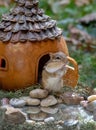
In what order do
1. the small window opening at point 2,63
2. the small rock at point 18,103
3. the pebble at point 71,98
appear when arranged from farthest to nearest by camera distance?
the small window opening at point 2,63 < the pebble at point 71,98 < the small rock at point 18,103

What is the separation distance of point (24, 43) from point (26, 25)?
0.50ft

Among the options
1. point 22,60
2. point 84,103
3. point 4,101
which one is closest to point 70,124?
point 84,103

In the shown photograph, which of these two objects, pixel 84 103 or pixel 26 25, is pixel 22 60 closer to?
pixel 26 25

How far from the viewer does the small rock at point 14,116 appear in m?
3.78

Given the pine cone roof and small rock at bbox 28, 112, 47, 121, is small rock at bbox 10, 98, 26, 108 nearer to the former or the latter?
small rock at bbox 28, 112, 47, 121

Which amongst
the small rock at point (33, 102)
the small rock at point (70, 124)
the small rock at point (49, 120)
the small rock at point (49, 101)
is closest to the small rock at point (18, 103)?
the small rock at point (33, 102)

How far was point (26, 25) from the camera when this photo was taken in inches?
167

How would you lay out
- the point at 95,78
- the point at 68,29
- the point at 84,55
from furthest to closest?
the point at 68,29, the point at 84,55, the point at 95,78

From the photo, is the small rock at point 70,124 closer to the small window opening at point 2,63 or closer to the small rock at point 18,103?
the small rock at point 18,103

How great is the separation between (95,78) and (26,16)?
1377 mm

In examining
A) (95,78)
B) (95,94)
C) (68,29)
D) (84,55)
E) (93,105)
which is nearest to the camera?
(93,105)

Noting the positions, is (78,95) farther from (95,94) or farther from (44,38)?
(44,38)

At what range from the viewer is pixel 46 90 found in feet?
13.5

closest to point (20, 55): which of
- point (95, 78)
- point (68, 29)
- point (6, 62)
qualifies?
point (6, 62)
